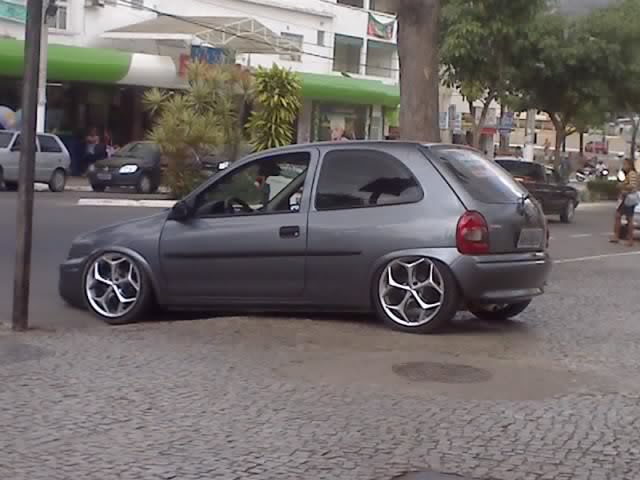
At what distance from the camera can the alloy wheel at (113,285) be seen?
9.91 meters

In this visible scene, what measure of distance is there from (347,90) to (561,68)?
→ 1275cm

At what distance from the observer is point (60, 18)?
38.1 m

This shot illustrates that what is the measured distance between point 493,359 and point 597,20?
28.0 m

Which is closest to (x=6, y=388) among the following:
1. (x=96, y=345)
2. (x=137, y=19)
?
(x=96, y=345)

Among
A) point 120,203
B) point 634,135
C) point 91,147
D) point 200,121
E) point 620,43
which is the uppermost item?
point 620,43

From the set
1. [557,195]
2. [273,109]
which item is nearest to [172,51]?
[273,109]

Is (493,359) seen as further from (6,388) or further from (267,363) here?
(6,388)

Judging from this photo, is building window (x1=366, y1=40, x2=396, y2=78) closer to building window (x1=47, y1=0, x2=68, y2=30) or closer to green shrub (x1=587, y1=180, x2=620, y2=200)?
green shrub (x1=587, y1=180, x2=620, y2=200)

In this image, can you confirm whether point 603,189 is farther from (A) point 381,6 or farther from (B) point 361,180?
(B) point 361,180

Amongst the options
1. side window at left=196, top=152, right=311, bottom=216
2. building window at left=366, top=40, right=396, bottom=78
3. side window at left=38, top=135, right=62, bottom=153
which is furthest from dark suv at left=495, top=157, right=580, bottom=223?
building window at left=366, top=40, right=396, bottom=78

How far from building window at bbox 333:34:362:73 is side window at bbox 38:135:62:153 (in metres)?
22.4

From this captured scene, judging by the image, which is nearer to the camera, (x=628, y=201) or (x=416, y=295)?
(x=416, y=295)

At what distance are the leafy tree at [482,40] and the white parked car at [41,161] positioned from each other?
34.6 feet

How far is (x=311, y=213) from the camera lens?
9.42 m
